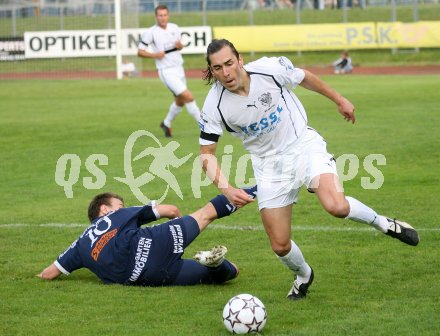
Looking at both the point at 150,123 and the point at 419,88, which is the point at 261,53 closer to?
the point at 419,88

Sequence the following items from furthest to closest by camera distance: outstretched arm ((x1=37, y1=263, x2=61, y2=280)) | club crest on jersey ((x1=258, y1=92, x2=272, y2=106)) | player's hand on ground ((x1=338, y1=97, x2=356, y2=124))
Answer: outstretched arm ((x1=37, y1=263, x2=61, y2=280))
player's hand on ground ((x1=338, y1=97, x2=356, y2=124))
club crest on jersey ((x1=258, y1=92, x2=272, y2=106))

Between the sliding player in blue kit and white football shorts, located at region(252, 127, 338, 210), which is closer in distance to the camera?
white football shorts, located at region(252, 127, 338, 210)

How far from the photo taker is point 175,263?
7.85 metres

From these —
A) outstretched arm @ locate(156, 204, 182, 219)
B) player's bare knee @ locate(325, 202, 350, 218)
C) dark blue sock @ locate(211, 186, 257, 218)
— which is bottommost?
outstretched arm @ locate(156, 204, 182, 219)

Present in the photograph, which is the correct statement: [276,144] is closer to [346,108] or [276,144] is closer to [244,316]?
[346,108]

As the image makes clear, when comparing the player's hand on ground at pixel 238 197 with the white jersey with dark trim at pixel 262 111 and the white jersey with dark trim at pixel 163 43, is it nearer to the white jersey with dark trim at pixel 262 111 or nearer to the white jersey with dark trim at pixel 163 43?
the white jersey with dark trim at pixel 262 111

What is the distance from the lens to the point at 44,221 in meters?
10.9

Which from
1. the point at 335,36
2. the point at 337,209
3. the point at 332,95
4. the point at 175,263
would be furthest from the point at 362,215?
the point at 335,36

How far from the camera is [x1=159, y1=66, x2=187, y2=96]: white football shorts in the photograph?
19.1 metres

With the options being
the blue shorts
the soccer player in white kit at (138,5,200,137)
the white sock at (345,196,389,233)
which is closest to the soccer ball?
the white sock at (345,196,389,233)

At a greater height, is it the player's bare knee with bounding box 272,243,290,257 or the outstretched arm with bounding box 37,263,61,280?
the player's bare knee with bounding box 272,243,290,257

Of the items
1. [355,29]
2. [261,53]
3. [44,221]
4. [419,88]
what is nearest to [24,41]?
[261,53]

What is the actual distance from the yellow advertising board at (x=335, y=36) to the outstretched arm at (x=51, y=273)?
32883 millimetres

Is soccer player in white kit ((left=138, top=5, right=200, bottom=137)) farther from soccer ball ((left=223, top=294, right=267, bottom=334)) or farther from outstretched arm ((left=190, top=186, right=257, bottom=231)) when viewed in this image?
soccer ball ((left=223, top=294, right=267, bottom=334))
